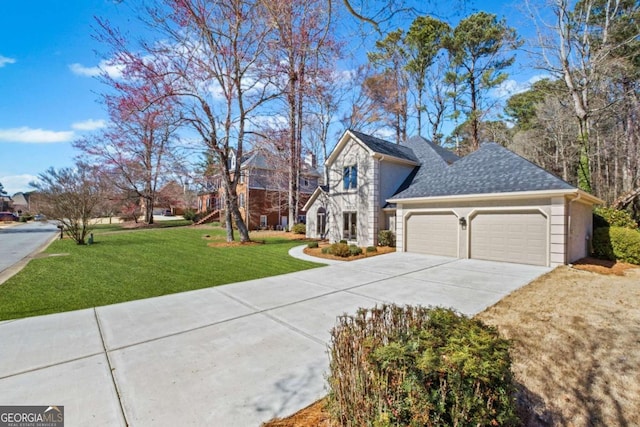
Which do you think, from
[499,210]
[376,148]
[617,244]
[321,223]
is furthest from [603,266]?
[321,223]

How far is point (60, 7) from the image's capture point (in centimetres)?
582

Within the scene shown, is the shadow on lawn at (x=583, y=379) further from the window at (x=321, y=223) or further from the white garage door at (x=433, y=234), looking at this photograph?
the window at (x=321, y=223)

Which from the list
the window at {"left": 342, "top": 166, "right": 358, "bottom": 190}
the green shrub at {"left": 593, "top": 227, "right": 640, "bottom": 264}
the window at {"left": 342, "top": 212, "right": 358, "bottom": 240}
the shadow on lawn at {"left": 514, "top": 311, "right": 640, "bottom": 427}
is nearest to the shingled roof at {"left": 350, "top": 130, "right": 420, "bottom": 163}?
the window at {"left": 342, "top": 166, "right": 358, "bottom": 190}

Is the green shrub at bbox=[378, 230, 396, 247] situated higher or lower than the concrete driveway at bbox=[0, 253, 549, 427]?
higher

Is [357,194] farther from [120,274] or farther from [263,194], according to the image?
[263,194]

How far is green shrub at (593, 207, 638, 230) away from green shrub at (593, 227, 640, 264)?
5.94 feet

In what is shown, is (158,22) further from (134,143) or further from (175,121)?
(134,143)

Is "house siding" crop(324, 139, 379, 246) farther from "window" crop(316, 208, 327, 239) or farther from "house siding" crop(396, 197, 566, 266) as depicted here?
"house siding" crop(396, 197, 566, 266)

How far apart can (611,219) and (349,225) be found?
12.4 m

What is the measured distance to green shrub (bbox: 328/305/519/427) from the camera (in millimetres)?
2053

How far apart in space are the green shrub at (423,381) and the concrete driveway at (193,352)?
34.1 inches

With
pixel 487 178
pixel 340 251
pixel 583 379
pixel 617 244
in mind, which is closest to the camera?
pixel 583 379

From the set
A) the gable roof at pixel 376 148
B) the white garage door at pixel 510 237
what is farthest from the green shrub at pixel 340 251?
the gable roof at pixel 376 148

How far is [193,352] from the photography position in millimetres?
3955
